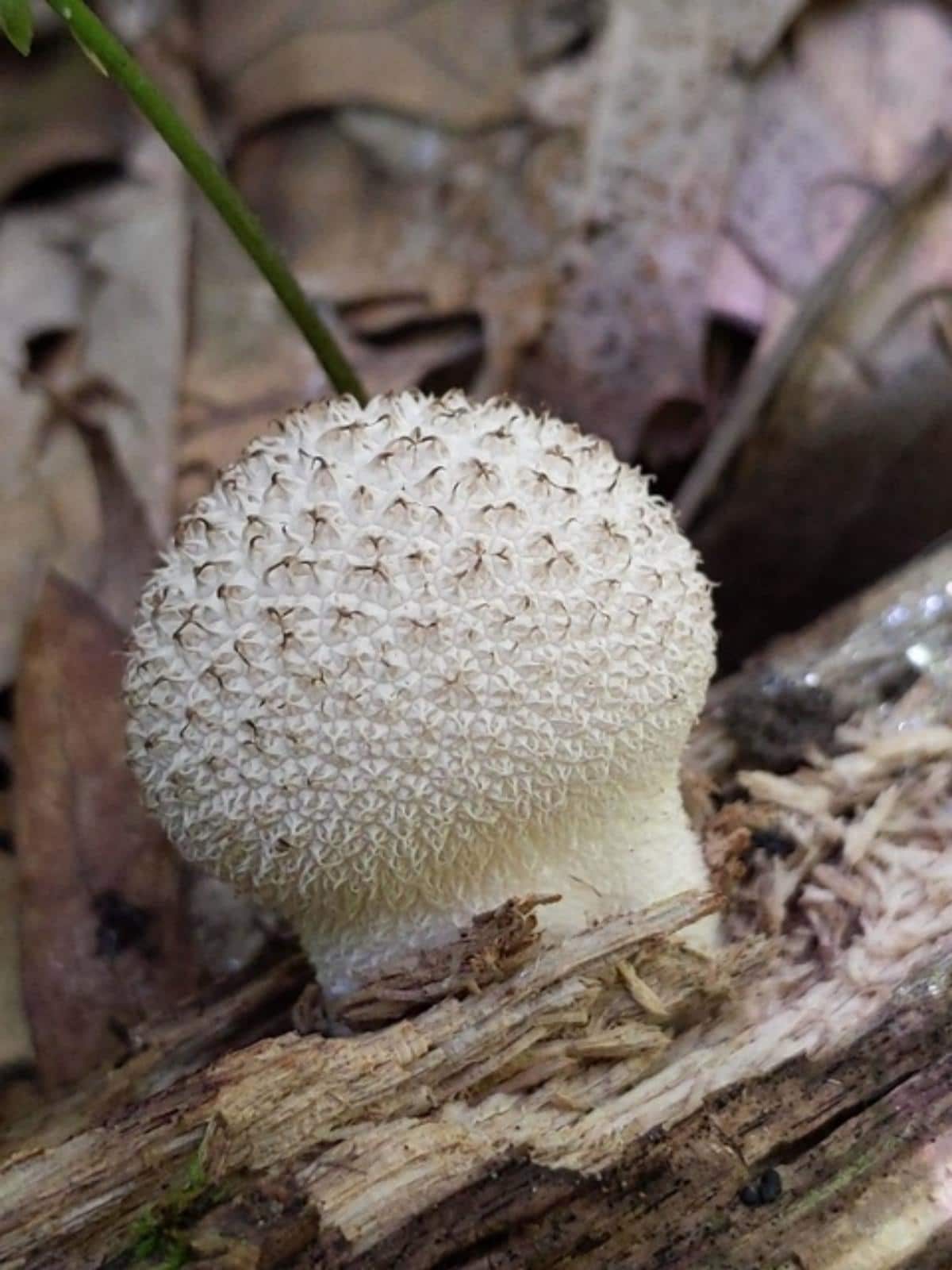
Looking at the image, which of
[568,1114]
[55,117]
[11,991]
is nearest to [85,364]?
[55,117]

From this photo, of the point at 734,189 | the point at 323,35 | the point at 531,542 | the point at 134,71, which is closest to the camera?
the point at 531,542

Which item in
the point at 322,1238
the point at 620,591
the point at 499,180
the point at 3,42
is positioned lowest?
the point at 322,1238

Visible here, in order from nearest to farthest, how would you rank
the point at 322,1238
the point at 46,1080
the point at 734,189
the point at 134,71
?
1. the point at 322,1238
2. the point at 134,71
3. the point at 46,1080
4. the point at 734,189

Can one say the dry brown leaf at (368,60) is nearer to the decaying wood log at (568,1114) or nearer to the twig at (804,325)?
the twig at (804,325)

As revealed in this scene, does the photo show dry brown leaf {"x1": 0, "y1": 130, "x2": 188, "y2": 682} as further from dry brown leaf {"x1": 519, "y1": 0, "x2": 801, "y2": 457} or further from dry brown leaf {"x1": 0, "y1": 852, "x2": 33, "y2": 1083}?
dry brown leaf {"x1": 519, "y1": 0, "x2": 801, "y2": 457}

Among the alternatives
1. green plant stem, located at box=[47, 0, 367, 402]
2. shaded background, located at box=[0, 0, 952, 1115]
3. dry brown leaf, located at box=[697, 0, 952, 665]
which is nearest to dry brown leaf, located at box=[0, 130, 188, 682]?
shaded background, located at box=[0, 0, 952, 1115]

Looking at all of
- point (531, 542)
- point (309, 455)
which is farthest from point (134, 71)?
point (531, 542)

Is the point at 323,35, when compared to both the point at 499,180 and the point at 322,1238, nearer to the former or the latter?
the point at 499,180

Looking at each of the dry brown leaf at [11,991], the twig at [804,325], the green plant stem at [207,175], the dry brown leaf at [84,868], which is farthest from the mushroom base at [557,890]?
the twig at [804,325]
